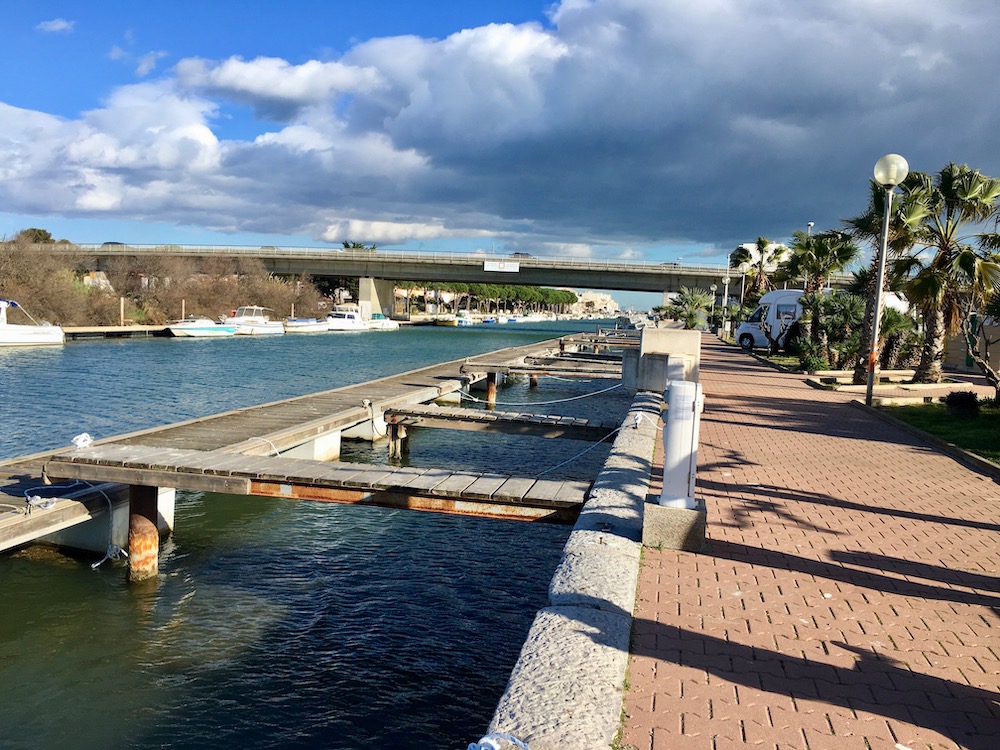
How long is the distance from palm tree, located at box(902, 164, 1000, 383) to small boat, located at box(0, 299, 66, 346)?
38.8m

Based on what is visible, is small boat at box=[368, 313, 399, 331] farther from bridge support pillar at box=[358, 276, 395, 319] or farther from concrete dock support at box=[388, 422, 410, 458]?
concrete dock support at box=[388, 422, 410, 458]

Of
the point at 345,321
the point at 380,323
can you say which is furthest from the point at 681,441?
the point at 380,323

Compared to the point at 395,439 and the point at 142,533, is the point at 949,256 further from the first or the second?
the point at 142,533

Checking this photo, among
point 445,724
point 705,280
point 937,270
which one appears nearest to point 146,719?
point 445,724

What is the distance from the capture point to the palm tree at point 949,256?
67.6 ft

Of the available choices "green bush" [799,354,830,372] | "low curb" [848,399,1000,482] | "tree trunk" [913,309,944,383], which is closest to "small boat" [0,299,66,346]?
"green bush" [799,354,830,372]

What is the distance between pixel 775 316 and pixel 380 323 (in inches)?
1969

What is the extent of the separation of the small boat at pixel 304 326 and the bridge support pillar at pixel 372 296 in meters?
12.8

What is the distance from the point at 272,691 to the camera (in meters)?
6.96

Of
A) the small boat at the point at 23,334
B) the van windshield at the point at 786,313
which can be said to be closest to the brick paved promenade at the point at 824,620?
the van windshield at the point at 786,313

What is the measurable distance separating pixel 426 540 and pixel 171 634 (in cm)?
395

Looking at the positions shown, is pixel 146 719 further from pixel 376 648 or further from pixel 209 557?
pixel 209 557

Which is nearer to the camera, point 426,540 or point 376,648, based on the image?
point 376,648

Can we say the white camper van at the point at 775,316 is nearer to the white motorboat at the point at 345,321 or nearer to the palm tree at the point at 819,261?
the palm tree at the point at 819,261
